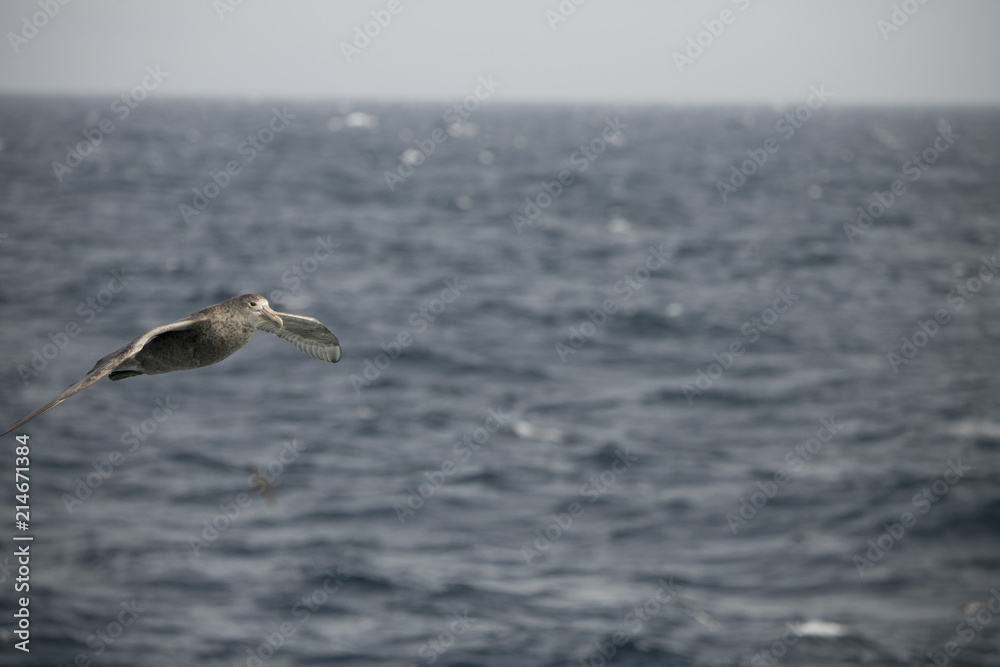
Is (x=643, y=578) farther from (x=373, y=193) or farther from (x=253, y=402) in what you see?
(x=373, y=193)

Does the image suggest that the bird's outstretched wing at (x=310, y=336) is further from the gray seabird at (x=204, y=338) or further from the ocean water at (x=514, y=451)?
the ocean water at (x=514, y=451)

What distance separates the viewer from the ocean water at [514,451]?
23.6 meters

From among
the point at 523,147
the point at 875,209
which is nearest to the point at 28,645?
the point at 875,209

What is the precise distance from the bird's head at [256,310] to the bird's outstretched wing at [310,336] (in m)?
0.33

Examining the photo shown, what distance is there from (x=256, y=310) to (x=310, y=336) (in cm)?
88

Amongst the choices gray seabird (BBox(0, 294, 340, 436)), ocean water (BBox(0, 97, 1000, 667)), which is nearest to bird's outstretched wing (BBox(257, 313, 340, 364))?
gray seabird (BBox(0, 294, 340, 436))

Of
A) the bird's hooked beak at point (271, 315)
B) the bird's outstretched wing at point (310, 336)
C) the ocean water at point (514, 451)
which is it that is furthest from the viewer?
the ocean water at point (514, 451)

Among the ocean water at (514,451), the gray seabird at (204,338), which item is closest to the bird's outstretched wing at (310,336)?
the gray seabird at (204,338)

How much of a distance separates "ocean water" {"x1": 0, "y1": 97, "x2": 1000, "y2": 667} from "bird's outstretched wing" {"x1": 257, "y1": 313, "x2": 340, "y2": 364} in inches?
635

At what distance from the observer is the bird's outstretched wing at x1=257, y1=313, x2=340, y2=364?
265 inches

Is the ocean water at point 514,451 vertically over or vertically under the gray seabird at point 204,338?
under

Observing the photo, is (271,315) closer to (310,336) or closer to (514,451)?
(310,336)

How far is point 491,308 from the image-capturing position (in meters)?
49.5

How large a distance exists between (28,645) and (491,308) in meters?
31.1
